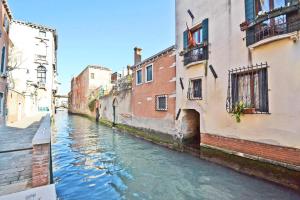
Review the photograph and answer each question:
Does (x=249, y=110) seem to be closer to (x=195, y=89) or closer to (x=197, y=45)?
(x=195, y=89)

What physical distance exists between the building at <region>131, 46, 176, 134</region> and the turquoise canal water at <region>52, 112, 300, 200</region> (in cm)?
287

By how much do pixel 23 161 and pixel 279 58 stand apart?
7.36 metres

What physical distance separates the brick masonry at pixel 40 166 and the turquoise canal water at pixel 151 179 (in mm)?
1370

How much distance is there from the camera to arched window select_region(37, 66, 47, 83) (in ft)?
72.2

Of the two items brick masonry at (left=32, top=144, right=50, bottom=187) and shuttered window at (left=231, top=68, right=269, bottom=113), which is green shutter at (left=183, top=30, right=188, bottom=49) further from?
brick masonry at (left=32, top=144, right=50, bottom=187)

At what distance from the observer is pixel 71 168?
6.50 metres

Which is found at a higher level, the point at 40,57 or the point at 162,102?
the point at 40,57

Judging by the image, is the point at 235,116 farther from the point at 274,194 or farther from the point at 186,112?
the point at 186,112

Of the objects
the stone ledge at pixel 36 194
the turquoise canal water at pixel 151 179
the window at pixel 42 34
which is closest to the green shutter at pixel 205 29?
the turquoise canal water at pixel 151 179

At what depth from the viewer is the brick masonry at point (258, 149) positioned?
4.64m

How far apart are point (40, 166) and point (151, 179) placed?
326cm

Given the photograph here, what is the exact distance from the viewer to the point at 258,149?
17.9 feet

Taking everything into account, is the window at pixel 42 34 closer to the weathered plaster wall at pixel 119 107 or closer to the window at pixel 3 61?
the weathered plaster wall at pixel 119 107

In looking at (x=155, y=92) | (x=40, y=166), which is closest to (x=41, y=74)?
(x=155, y=92)
